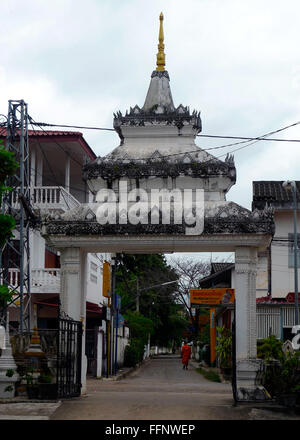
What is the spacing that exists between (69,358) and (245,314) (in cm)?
400

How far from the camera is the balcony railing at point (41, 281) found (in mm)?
26250

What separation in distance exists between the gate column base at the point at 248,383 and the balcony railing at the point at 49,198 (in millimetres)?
13523

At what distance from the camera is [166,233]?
50.9 ft

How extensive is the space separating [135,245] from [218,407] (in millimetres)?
4136

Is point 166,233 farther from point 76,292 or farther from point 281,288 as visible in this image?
point 281,288

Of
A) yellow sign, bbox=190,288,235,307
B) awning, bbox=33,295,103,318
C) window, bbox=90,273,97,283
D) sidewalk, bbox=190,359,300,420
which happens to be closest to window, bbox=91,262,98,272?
window, bbox=90,273,97,283

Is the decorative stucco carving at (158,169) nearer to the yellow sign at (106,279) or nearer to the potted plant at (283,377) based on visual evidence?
the potted plant at (283,377)

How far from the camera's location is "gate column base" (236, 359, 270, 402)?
14.5 m

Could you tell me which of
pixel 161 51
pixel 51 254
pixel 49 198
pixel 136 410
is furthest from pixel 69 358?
pixel 51 254

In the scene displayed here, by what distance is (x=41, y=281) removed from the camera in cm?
2638

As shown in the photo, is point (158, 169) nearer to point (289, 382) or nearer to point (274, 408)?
point (289, 382)

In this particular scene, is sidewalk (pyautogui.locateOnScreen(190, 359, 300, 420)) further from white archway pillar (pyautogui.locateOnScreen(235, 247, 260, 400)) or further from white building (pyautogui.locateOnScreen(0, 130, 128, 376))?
white building (pyautogui.locateOnScreen(0, 130, 128, 376))

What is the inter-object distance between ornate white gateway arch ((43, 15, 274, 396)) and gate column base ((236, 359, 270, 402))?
0.02 metres
